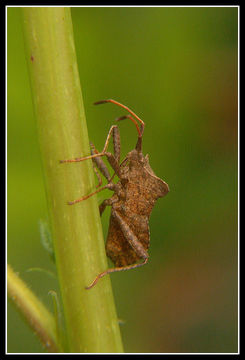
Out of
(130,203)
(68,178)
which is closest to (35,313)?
(68,178)

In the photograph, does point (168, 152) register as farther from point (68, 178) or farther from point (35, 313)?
point (35, 313)

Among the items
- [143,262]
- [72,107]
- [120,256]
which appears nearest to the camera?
[72,107]

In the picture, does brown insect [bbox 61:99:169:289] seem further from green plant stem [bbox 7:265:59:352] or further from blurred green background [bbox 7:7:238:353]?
green plant stem [bbox 7:265:59:352]

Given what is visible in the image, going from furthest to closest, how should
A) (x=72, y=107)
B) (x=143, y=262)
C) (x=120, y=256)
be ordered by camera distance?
(x=120, y=256), (x=143, y=262), (x=72, y=107)

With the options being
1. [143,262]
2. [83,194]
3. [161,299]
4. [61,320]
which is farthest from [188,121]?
[61,320]

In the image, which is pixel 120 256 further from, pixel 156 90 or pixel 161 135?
pixel 156 90

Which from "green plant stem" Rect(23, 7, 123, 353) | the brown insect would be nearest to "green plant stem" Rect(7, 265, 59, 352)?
"green plant stem" Rect(23, 7, 123, 353)
